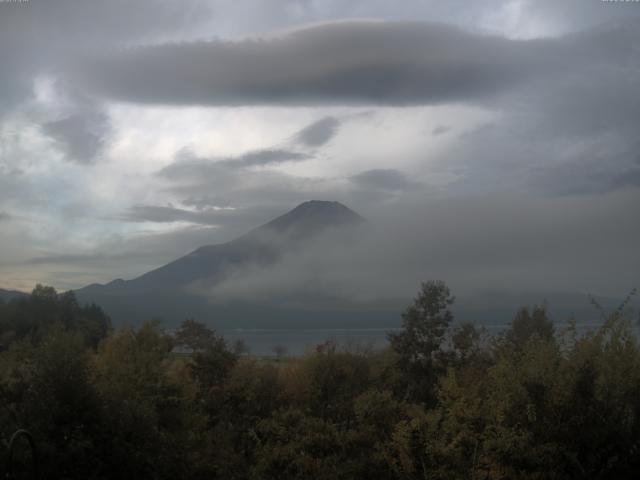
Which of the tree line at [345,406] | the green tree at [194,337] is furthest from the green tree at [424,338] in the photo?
the green tree at [194,337]

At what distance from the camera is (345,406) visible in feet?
123

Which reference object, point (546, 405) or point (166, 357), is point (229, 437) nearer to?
point (166, 357)

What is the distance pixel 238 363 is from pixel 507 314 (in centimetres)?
12783

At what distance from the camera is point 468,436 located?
27.2 meters

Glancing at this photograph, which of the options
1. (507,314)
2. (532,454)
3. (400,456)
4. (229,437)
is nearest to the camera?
(532,454)

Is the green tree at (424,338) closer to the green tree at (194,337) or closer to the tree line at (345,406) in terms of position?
the tree line at (345,406)

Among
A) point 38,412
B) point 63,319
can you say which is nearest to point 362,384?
point 38,412

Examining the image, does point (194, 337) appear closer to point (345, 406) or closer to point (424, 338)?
point (345, 406)

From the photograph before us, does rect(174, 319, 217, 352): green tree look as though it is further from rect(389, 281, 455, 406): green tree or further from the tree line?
rect(389, 281, 455, 406): green tree

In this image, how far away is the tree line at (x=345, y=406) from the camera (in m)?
21.7

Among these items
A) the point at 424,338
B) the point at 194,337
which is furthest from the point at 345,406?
the point at 194,337

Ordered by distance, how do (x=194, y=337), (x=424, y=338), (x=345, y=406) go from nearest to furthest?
(x=345, y=406)
(x=424, y=338)
(x=194, y=337)

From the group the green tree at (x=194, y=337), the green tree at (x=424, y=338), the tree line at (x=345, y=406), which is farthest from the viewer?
the green tree at (x=194, y=337)

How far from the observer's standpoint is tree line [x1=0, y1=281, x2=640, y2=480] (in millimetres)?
21672
